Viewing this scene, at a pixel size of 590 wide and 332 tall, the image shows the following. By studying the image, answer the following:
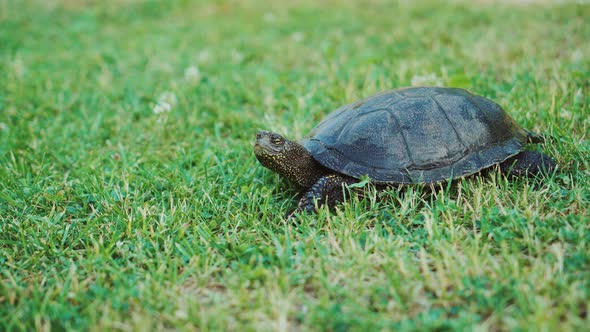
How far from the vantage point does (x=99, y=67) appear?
18.9 ft

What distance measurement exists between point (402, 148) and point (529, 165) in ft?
2.57

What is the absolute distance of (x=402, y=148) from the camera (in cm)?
274

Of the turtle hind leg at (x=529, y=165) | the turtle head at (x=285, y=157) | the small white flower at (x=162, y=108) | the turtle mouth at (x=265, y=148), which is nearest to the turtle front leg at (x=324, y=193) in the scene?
the turtle head at (x=285, y=157)

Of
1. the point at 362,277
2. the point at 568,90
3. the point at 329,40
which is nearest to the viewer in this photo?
the point at 362,277

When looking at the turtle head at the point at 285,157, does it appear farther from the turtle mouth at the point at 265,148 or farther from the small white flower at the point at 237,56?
the small white flower at the point at 237,56

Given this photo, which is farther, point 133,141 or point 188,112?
point 188,112

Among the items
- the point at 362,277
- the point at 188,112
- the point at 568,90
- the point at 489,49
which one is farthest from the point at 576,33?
the point at 362,277

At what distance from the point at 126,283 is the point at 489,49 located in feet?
14.6

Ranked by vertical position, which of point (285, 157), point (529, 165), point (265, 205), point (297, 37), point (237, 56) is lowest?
point (265, 205)

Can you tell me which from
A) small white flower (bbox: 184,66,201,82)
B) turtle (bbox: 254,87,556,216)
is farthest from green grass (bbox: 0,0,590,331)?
turtle (bbox: 254,87,556,216)

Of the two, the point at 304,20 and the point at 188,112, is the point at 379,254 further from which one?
the point at 304,20

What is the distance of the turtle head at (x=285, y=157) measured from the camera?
9.23 ft

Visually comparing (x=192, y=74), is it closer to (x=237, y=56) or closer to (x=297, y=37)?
(x=237, y=56)

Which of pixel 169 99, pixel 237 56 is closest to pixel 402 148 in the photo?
pixel 169 99
